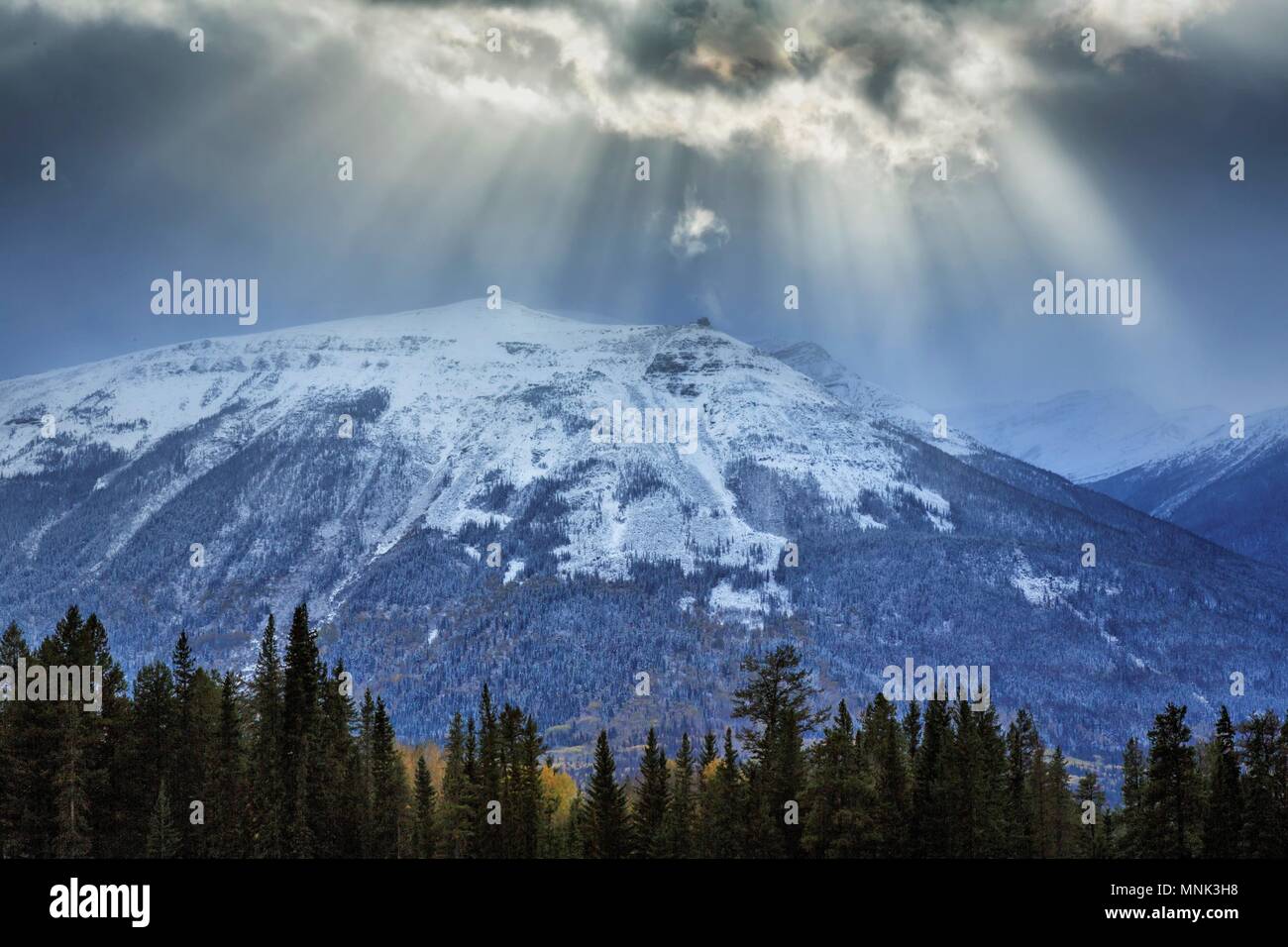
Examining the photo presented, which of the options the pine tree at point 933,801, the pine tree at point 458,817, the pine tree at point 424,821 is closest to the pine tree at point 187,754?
the pine tree at point 424,821

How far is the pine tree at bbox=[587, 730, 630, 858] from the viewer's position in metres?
92.4

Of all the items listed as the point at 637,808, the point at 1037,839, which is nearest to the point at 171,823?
the point at 637,808

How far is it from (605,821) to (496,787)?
8739 millimetres

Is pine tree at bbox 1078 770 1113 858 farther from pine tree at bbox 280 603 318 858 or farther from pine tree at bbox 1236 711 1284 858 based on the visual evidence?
pine tree at bbox 280 603 318 858

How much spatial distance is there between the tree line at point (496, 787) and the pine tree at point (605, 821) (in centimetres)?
15

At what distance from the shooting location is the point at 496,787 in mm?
93188

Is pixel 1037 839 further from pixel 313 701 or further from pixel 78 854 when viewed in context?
pixel 78 854

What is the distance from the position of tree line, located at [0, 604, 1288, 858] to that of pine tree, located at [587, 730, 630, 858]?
0.15 m

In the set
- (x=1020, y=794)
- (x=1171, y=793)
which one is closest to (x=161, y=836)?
(x=1171, y=793)

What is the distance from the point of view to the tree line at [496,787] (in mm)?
78062

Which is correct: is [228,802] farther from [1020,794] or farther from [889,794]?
[1020,794]
